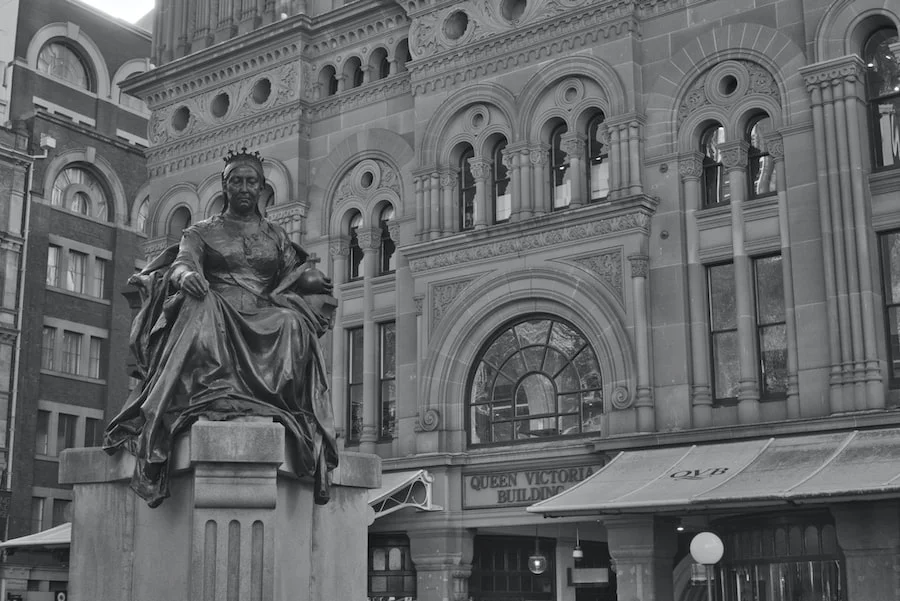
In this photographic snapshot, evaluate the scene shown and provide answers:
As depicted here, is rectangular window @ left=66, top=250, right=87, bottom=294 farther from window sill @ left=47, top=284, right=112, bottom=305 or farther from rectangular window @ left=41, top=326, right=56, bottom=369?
rectangular window @ left=41, top=326, right=56, bottom=369

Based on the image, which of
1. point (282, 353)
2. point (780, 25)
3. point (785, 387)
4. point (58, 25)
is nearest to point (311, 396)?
point (282, 353)

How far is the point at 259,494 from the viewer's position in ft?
29.8

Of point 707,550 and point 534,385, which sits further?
point 534,385

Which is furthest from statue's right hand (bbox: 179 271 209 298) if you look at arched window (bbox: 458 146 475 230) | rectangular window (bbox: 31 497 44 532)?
rectangular window (bbox: 31 497 44 532)

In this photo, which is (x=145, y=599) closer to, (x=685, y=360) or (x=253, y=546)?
(x=253, y=546)

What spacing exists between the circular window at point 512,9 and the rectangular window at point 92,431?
24.9 metres

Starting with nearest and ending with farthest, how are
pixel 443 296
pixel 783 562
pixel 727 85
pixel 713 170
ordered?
pixel 783 562
pixel 727 85
pixel 713 170
pixel 443 296

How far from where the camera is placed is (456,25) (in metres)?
31.5

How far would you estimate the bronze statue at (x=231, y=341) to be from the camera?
9336 mm

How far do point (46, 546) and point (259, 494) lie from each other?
24621mm

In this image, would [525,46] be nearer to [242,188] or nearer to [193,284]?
[242,188]

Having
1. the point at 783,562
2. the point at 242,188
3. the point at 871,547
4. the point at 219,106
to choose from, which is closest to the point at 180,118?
the point at 219,106

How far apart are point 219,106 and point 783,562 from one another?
Result: 20344 millimetres

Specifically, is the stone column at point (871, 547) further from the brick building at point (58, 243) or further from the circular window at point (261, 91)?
the brick building at point (58, 243)
